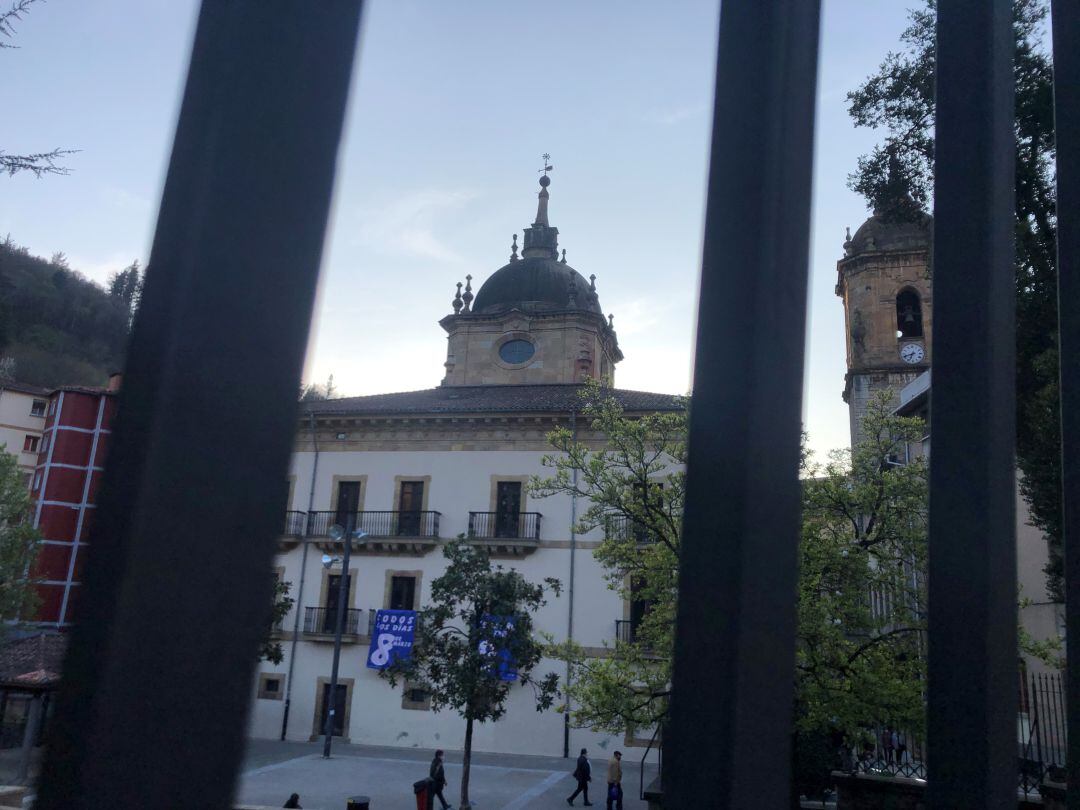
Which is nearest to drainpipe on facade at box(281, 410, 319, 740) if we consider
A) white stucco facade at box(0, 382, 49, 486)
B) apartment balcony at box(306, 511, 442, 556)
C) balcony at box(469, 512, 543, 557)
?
apartment balcony at box(306, 511, 442, 556)

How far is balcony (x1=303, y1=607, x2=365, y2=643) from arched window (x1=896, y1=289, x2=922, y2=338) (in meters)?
22.0

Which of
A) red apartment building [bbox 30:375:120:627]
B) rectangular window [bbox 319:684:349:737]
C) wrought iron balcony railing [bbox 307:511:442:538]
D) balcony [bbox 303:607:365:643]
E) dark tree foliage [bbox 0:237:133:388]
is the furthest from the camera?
dark tree foliage [bbox 0:237:133:388]

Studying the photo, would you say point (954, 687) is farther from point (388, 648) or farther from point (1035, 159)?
point (388, 648)

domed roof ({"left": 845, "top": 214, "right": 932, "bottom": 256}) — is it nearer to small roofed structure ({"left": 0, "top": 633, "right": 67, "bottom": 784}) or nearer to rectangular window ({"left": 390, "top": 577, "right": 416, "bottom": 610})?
rectangular window ({"left": 390, "top": 577, "right": 416, "bottom": 610})

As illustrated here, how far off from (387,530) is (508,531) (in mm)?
3822

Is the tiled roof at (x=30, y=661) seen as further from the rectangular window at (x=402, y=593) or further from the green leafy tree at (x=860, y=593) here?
the green leafy tree at (x=860, y=593)

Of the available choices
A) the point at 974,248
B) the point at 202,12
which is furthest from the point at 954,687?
the point at 202,12

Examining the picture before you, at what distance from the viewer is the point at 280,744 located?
961 inches

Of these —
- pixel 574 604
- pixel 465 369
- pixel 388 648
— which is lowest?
pixel 388 648

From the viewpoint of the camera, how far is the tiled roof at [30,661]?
14.1m

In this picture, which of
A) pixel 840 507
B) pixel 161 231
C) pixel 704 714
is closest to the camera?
pixel 161 231

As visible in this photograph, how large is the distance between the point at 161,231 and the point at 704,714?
3.27 feet

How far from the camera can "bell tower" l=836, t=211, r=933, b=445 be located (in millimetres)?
32344

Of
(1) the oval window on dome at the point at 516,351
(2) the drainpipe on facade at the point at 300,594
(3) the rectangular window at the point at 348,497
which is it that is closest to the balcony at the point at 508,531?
(3) the rectangular window at the point at 348,497
